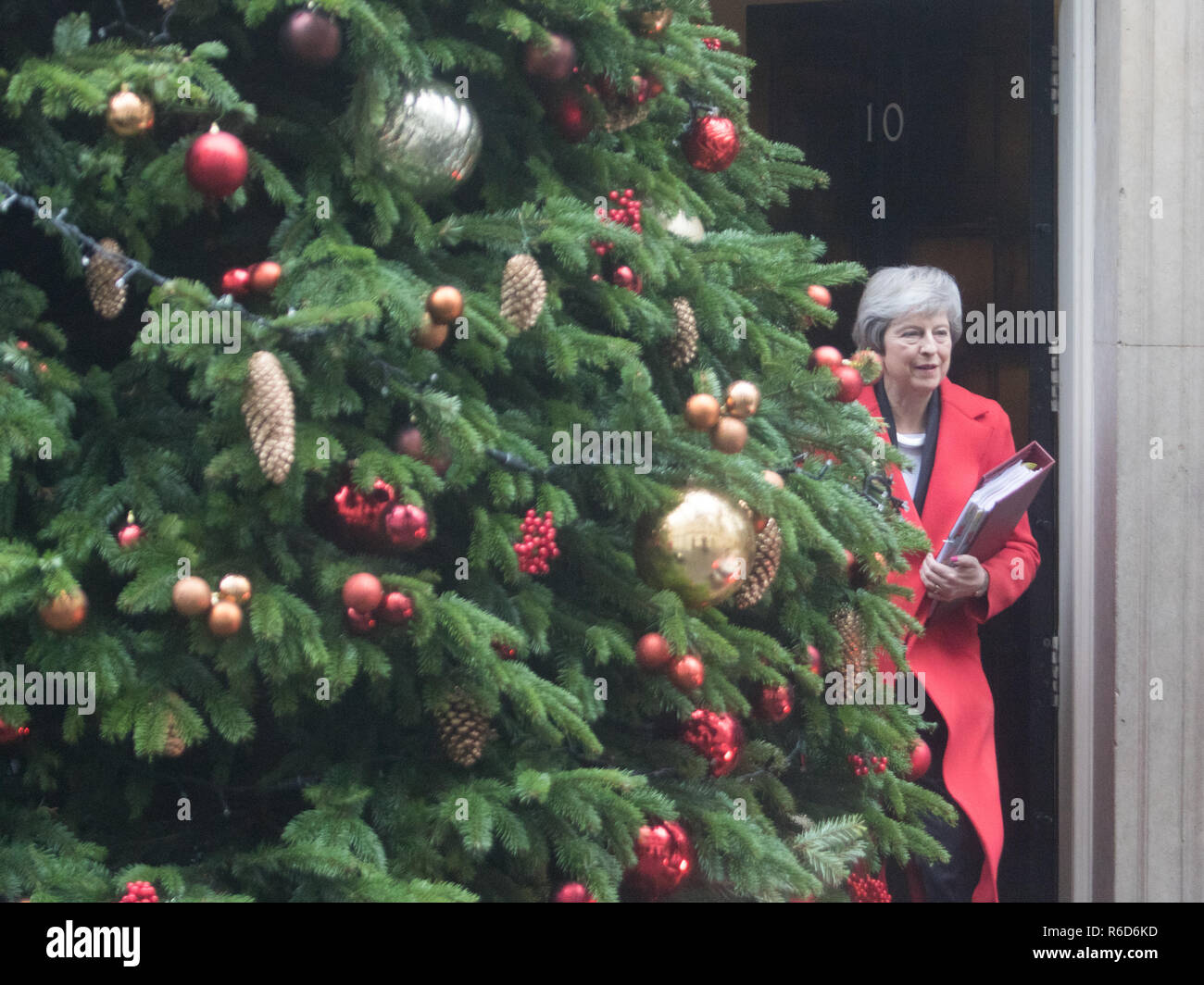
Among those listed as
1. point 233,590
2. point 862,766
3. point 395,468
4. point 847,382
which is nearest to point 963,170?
point 847,382

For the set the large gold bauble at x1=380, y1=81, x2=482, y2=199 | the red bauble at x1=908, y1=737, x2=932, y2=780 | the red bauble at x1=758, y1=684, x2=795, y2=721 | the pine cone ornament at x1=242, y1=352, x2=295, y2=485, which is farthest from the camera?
the red bauble at x1=908, y1=737, x2=932, y2=780

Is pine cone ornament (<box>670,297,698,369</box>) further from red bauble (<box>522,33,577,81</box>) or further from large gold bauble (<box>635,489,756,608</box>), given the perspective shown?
red bauble (<box>522,33,577,81</box>)

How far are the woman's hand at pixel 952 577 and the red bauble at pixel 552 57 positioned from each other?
170 centimetres

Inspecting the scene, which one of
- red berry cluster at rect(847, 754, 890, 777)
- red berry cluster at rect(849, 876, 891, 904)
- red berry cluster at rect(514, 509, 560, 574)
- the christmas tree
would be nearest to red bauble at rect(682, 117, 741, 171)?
the christmas tree

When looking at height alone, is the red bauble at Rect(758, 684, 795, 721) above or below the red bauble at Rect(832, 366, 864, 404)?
below

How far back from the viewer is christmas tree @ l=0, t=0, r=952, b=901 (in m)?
1.71

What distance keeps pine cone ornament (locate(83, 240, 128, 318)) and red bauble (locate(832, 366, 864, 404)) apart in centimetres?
136

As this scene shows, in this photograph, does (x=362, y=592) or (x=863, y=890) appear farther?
(x=863, y=890)

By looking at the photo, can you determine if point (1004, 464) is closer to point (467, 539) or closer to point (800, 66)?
point (800, 66)

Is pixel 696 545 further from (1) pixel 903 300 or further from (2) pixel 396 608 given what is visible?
(1) pixel 903 300

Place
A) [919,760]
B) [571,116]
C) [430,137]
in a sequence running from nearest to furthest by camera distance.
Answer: [430,137] → [571,116] → [919,760]

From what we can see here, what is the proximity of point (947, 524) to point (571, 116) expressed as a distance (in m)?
1.66

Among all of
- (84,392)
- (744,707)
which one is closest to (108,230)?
(84,392)

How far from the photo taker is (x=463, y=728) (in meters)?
1.89
